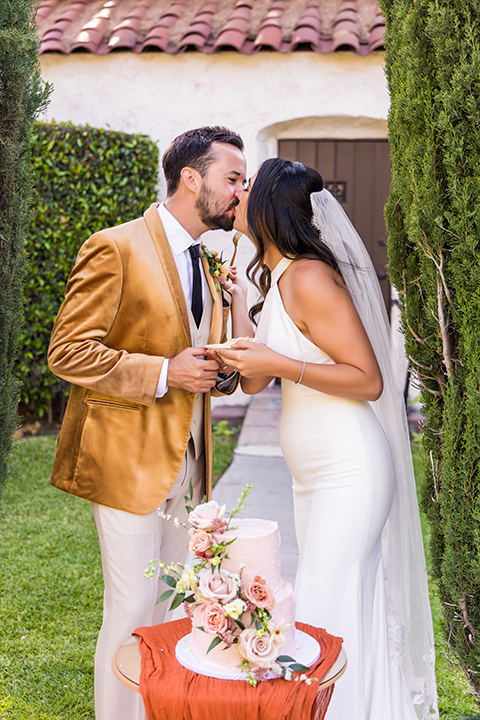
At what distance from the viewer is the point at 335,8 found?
28.1 ft

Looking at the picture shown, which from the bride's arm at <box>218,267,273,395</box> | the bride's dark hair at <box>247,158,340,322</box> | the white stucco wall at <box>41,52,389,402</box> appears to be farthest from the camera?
the white stucco wall at <box>41,52,389,402</box>

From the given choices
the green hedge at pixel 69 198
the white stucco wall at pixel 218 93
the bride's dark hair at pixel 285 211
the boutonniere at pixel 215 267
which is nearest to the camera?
the bride's dark hair at pixel 285 211

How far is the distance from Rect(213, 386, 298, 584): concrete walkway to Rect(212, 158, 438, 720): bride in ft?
5.04

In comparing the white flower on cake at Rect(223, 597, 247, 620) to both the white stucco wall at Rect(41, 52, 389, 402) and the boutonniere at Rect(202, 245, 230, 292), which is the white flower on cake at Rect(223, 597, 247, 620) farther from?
the white stucco wall at Rect(41, 52, 389, 402)

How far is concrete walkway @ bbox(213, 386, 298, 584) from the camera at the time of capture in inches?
215

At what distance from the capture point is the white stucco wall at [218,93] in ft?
26.2

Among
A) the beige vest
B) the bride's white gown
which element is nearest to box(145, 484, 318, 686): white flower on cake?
the bride's white gown

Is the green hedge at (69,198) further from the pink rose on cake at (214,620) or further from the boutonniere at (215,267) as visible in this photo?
the pink rose on cake at (214,620)

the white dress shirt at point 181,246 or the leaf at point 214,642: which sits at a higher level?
the white dress shirt at point 181,246

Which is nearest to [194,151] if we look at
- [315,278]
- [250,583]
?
[315,278]

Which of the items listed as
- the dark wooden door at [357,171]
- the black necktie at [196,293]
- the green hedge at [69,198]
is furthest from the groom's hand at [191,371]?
the dark wooden door at [357,171]

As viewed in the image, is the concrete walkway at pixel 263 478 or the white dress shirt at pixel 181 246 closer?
the white dress shirt at pixel 181 246

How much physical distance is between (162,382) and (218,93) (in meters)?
6.14

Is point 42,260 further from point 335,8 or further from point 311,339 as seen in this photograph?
point 311,339
